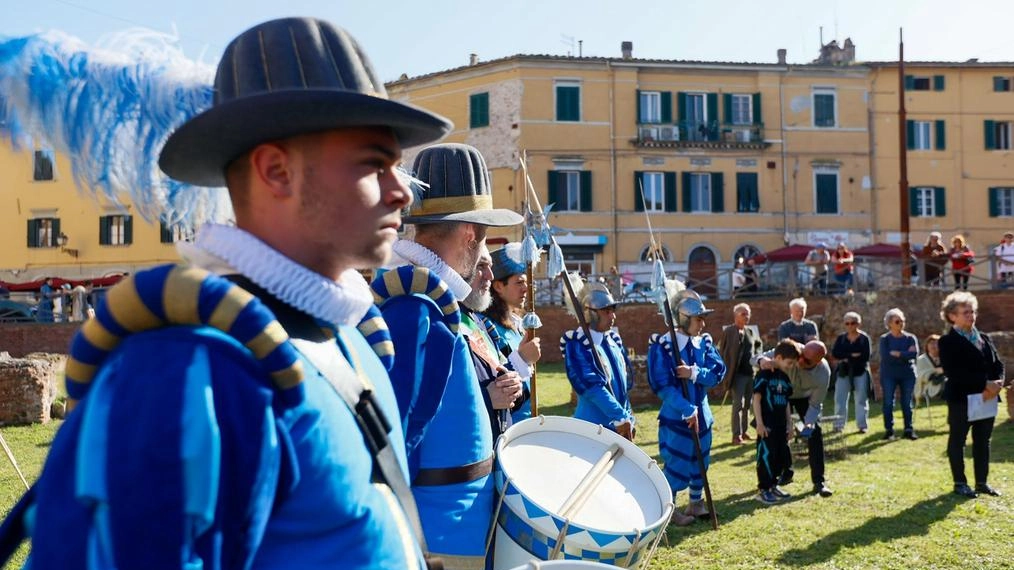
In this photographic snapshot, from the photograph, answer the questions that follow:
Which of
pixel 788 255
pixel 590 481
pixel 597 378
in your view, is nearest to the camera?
pixel 590 481

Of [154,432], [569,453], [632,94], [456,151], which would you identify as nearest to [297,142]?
[154,432]

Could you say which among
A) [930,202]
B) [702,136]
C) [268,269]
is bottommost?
[268,269]

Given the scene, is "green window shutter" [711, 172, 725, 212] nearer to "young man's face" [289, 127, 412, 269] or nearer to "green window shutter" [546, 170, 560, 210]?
"green window shutter" [546, 170, 560, 210]

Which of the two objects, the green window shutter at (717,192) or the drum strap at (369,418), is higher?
the green window shutter at (717,192)

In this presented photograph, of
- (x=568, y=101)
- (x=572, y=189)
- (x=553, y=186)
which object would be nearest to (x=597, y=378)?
(x=553, y=186)

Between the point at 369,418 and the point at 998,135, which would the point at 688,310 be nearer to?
the point at 369,418

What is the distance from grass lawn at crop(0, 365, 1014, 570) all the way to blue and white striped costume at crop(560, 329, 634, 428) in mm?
1146

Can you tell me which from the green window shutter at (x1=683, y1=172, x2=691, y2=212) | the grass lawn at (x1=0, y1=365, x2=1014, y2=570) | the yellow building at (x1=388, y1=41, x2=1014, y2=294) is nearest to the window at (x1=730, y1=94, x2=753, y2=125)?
the yellow building at (x1=388, y1=41, x2=1014, y2=294)

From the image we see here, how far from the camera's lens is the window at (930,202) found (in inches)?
1476

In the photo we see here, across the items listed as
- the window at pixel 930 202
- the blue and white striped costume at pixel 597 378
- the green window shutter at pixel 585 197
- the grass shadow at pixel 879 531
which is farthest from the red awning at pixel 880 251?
the blue and white striped costume at pixel 597 378

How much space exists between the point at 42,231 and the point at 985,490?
38.1 m

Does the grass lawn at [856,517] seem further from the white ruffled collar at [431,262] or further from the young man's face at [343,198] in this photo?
the young man's face at [343,198]

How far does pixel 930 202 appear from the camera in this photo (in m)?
37.6

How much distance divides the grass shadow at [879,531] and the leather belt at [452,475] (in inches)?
179
